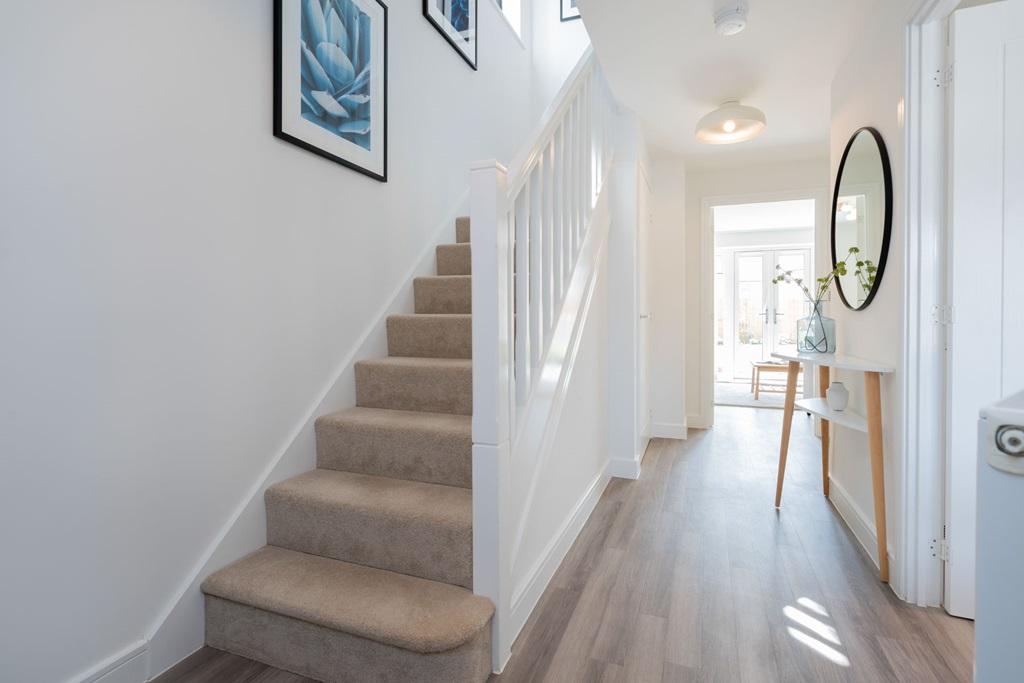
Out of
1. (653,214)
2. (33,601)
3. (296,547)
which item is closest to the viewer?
(33,601)

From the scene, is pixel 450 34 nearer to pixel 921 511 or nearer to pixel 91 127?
pixel 91 127

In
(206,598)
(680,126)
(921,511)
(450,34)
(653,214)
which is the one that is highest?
(450,34)

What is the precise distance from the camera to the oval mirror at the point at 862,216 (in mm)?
1901

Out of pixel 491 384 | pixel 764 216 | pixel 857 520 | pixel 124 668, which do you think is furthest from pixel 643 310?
pixel 764 216

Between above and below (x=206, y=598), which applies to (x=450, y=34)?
above

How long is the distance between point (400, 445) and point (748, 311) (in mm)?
7512

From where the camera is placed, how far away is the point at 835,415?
7.25 feet

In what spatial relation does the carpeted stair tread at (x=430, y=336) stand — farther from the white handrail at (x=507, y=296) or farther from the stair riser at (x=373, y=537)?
the stair riser at (x=373, y=537)

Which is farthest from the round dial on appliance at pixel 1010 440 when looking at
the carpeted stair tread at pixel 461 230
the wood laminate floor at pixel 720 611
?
the carpeted stair tread at pixel 461 230

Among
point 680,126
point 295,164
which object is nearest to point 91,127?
point 295,164

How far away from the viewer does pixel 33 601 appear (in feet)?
3.62

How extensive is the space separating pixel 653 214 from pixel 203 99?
11.0 ft

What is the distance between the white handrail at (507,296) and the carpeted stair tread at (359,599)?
0.42 ft

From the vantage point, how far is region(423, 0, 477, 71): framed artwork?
2.74 metres
